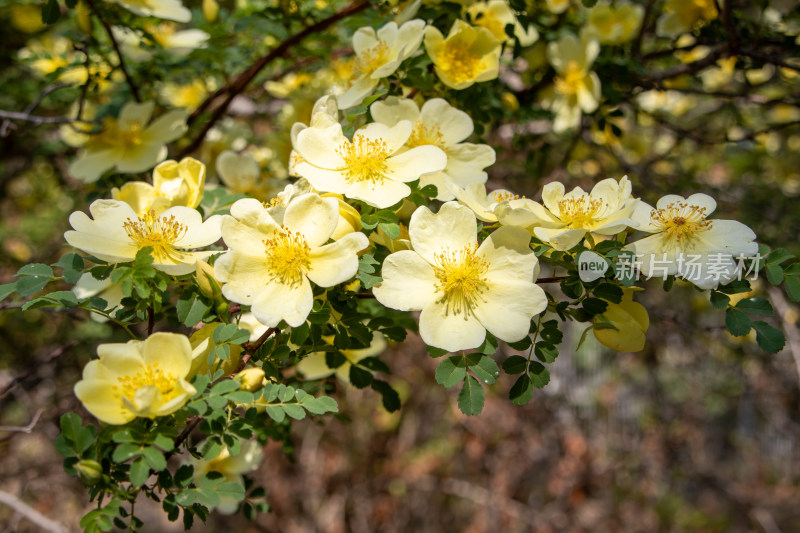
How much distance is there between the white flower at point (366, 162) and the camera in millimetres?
1061

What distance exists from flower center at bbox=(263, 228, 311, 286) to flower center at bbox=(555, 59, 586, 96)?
1177mm

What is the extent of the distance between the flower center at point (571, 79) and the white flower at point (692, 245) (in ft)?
2.73

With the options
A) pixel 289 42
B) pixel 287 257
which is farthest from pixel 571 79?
pixel 287 257

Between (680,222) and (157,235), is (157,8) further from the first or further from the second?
(680,222)

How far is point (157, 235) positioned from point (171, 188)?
0.83 ft

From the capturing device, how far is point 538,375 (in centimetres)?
104

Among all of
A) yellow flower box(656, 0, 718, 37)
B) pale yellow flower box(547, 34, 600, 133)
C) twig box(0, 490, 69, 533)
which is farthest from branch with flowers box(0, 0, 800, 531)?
yellow flower box(656, 0, 718, 37)

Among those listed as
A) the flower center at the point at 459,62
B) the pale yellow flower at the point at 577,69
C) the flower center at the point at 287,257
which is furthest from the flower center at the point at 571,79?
the flower center at the point at 287,257

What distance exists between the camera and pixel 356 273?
958mm

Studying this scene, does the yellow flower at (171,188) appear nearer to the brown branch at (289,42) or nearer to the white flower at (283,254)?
the white flower at (283,254)

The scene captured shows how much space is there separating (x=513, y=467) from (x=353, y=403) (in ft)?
4.39

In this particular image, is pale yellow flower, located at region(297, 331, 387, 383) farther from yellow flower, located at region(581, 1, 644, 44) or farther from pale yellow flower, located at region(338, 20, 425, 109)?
yellow flower, located at region(581, 1, 644, 44)

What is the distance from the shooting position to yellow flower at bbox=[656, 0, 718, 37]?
1.80 m

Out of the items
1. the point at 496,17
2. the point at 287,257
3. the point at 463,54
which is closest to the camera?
the point at 287,257
